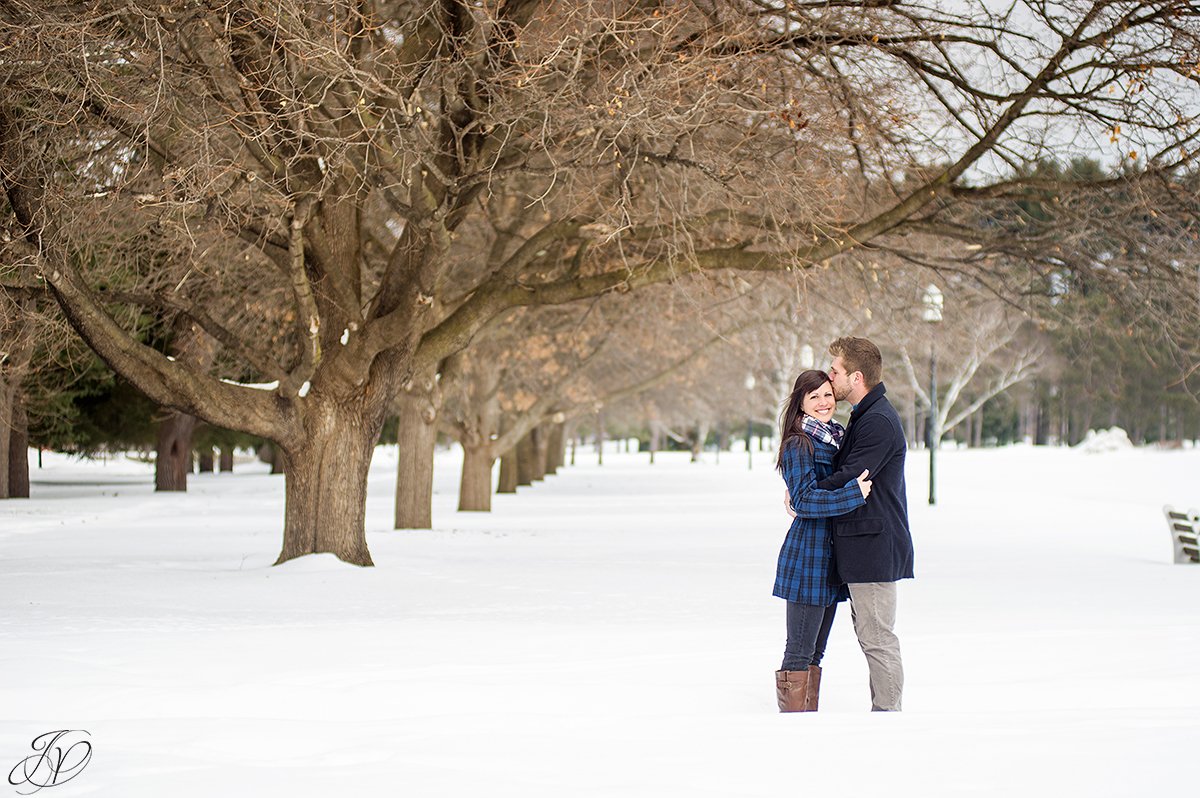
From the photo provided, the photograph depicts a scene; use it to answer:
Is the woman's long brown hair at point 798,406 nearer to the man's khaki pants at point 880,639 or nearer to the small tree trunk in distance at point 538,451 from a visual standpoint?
the man's khaki pants at point 880,639

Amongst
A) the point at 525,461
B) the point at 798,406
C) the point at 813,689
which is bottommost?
the point at 813,689

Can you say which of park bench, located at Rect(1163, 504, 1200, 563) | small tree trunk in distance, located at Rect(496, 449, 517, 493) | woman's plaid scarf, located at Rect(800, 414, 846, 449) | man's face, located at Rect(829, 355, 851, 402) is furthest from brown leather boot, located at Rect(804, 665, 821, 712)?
small tree trunk in distance, located at Rect(496, 449, 517, 493)

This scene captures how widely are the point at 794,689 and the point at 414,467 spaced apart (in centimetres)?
1599

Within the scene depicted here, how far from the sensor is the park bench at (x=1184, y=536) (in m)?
16.8

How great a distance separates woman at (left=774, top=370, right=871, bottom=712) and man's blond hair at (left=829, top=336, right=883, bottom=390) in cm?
13

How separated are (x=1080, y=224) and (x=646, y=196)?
451 centimetres

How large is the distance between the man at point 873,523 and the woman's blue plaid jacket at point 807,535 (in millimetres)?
58

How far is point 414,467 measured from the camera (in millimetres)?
22109

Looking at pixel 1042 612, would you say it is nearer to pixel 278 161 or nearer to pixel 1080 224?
pixel 1080 224

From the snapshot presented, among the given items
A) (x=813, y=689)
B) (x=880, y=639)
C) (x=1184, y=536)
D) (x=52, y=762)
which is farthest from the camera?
(x=1184, y=536)

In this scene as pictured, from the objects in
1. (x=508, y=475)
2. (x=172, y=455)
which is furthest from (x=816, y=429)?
(x=172, y=455)

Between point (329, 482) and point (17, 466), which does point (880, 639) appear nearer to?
point (329, 482)

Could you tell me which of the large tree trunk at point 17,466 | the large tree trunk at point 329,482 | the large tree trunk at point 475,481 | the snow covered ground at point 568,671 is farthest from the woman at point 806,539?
the large tree trunk at point 17,466

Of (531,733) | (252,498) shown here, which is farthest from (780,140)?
(252,498)
